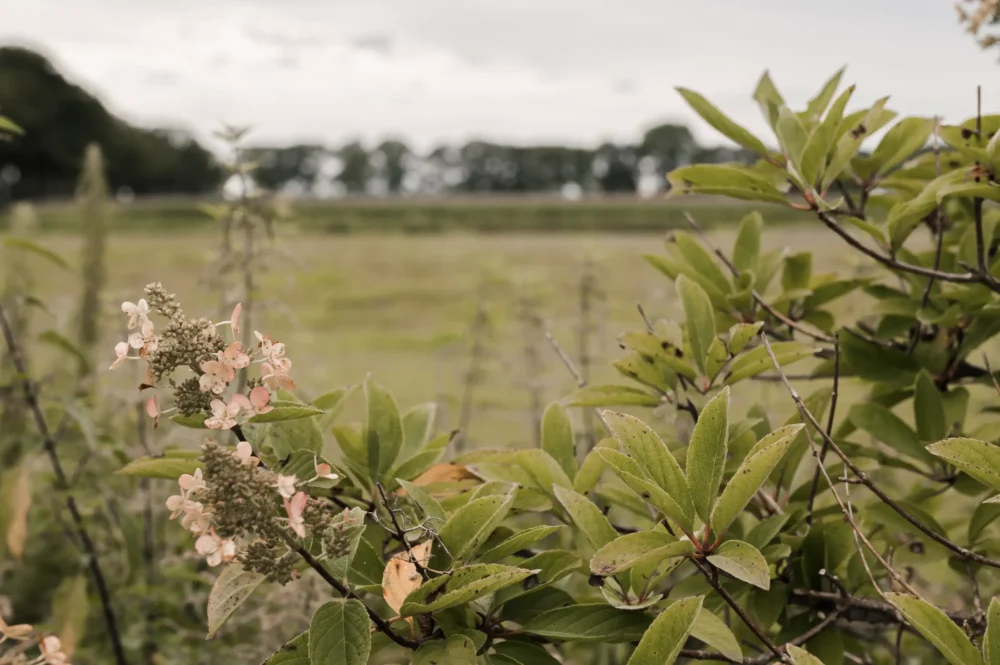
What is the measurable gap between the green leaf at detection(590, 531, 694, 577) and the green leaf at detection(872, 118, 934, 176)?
26.3 inches

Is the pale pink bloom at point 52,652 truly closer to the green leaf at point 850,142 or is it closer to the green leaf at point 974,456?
the green leaf at point 974,456

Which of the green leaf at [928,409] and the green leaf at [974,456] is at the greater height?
the green leaf at [974,456]

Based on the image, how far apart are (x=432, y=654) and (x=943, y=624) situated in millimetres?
392

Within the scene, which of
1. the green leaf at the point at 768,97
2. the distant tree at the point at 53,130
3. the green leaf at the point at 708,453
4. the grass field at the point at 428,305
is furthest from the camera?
the distant tree at the point at 53,130

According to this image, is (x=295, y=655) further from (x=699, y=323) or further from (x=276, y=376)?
(x=699, y=323)

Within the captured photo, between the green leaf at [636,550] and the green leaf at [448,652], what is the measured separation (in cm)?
11

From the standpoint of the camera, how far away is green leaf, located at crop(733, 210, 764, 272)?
3.41ft

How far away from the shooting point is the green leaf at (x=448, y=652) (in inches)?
22.5

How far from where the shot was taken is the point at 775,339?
1081mm

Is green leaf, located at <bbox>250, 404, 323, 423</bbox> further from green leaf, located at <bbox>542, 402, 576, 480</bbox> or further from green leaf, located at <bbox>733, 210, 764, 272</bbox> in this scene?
green leaf, located at <bbox>733, 210, 764, 272</bbox>

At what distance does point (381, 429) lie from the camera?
79 centimetres

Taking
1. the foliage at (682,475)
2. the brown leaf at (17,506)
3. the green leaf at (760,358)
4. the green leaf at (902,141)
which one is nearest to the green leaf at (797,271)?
the foliage at (682,475)

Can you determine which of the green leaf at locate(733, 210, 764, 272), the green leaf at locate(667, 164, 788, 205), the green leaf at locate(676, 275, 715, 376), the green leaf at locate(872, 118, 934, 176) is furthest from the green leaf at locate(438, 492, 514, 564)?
the green leaf at locate(872, 118, 934, 176)

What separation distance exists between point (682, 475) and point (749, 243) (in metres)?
0.53
